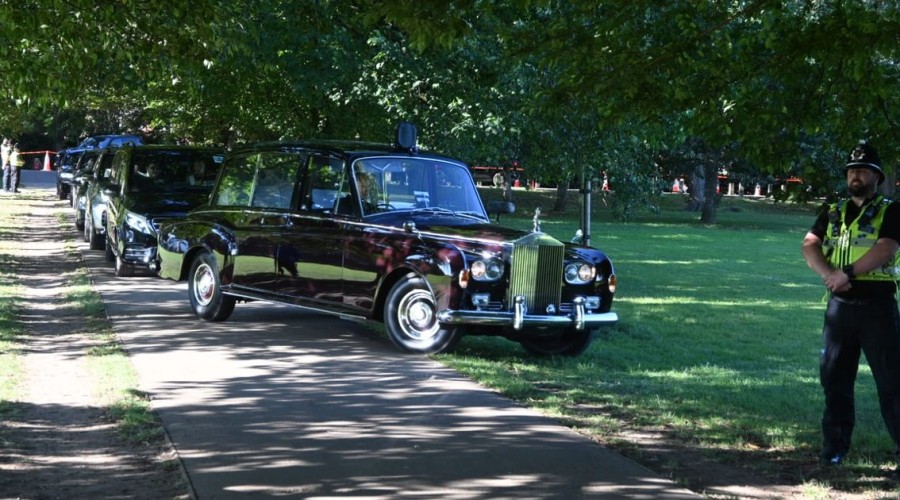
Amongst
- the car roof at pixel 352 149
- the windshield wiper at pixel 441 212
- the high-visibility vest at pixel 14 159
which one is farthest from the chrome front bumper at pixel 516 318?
the high-visibility vest at pixel 14 159

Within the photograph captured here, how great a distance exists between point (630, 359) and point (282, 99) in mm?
12302

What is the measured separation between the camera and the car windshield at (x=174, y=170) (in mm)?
19156

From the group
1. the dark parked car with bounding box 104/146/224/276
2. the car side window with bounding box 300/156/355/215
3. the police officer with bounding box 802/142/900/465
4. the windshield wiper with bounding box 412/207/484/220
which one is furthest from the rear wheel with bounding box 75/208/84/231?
the police officer with bounding box 802/142/900/465

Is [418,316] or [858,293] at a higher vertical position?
[858,293]

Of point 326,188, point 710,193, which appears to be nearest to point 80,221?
point 326,188

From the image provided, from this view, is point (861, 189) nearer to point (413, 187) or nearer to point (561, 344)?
point (561, 344)

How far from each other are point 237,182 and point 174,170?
18.3 feet

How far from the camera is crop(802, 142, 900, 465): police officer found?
733cm

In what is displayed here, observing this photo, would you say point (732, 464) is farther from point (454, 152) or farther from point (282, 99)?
point (282, 99)

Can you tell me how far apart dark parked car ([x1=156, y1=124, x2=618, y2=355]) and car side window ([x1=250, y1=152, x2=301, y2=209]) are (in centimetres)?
2

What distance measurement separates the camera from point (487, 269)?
444 inches

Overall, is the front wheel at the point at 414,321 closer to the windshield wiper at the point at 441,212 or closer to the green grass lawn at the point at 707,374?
the green grass lawn at the point at 707,374

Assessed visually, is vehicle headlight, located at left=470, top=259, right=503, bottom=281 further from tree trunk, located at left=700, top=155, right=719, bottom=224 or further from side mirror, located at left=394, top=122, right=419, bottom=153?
tree trunk, located at left=700, top=155, right=719, bottom=224

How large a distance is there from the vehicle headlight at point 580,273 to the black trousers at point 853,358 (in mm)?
4097
